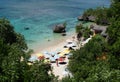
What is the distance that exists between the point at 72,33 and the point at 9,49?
27.6 meters

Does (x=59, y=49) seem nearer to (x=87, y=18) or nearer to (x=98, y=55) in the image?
(x=98, y=55)

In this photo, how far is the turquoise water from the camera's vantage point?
44.6 metres

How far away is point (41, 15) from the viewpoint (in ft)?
185

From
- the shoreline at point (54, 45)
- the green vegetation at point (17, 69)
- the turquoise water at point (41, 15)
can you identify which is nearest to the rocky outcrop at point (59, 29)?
the turquoise water at point (41, 15)

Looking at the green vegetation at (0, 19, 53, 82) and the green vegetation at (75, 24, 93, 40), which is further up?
the green vegetation at (0, 19, 53, 82)

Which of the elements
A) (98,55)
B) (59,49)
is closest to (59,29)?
(59,49)

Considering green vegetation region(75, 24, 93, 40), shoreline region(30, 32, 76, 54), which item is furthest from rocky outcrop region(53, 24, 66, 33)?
green vegetation region(75, 24, 93, 40)

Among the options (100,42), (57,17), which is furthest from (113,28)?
(57,17)

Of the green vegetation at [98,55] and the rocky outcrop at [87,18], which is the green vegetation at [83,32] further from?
the rocky outcrop at [87,18]

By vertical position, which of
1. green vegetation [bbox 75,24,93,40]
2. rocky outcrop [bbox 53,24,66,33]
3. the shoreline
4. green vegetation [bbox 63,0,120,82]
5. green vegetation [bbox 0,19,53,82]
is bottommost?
the shoreline

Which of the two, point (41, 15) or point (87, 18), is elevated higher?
point (87, 18)

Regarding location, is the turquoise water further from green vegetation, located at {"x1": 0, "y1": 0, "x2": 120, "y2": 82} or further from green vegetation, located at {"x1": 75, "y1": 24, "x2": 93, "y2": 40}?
green vegetation, located at {"x1": 0, "y1": 0, "x2": 120, "y2": 82}

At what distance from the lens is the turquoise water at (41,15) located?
146ft

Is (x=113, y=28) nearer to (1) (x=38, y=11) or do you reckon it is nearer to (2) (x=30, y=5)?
(1) (x=38, y=11)
